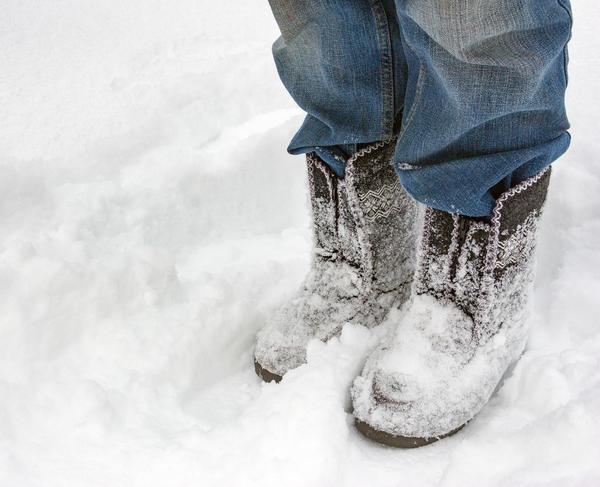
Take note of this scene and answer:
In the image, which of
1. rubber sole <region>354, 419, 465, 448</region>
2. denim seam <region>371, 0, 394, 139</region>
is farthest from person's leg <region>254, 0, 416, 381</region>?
rubber sole <region>354, 419, 465, 448</region>

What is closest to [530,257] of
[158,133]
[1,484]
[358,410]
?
[358,410]

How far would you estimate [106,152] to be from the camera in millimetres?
1348

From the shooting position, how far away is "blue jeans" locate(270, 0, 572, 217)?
59cm

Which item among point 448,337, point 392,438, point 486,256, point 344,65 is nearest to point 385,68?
point 344,65

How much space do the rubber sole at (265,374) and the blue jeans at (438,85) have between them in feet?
1.14

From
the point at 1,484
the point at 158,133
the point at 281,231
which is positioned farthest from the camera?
the point at 158,133

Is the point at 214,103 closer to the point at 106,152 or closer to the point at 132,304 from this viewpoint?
the point at 106,152

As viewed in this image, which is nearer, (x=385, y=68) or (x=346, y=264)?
(x=385, y=68)

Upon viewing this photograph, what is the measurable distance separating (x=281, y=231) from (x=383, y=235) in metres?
0.44

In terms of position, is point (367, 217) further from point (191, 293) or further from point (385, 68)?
point (191, 293)

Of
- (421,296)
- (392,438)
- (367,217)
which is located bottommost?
(392,438)

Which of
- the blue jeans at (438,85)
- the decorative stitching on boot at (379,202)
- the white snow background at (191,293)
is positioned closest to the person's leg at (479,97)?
the blue jeans at (438,85)

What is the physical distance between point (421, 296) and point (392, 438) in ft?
0.67

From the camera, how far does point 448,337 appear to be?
2.79 ft
